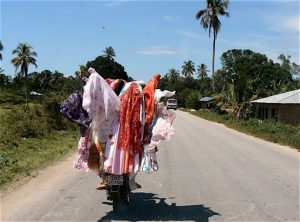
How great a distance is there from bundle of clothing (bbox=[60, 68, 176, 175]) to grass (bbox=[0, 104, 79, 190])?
3163 millimetres

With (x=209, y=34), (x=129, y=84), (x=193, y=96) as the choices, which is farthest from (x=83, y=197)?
(x=193, y=96)

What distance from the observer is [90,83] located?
6.74 metres

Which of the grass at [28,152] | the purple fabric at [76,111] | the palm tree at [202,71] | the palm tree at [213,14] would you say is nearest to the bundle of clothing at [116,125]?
the purple fabric at [76,111]

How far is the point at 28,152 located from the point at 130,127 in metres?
9.24

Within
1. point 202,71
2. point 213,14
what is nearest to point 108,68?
point 213,14

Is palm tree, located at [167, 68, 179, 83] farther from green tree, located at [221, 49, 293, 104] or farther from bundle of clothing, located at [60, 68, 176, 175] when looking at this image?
bundle of clothing, located at [60, 68, 176, 175]

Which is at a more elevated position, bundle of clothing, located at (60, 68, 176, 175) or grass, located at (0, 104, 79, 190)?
bundle of clothing, located at (60, 68, 176, 175)

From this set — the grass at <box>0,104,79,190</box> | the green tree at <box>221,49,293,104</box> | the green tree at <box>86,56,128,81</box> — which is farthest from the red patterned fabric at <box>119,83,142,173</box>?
the green tree at <box>221,49,293,104</box>

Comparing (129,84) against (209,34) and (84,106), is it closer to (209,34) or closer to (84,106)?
(84,106)

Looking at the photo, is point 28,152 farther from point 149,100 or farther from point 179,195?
point 149,100

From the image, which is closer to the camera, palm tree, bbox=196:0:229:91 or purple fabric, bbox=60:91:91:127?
purple fabric, bbox=60:91:91:127

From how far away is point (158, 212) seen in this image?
7391 mm

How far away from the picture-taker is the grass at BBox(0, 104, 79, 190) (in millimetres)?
10992

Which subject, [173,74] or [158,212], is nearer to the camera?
[158,212]
